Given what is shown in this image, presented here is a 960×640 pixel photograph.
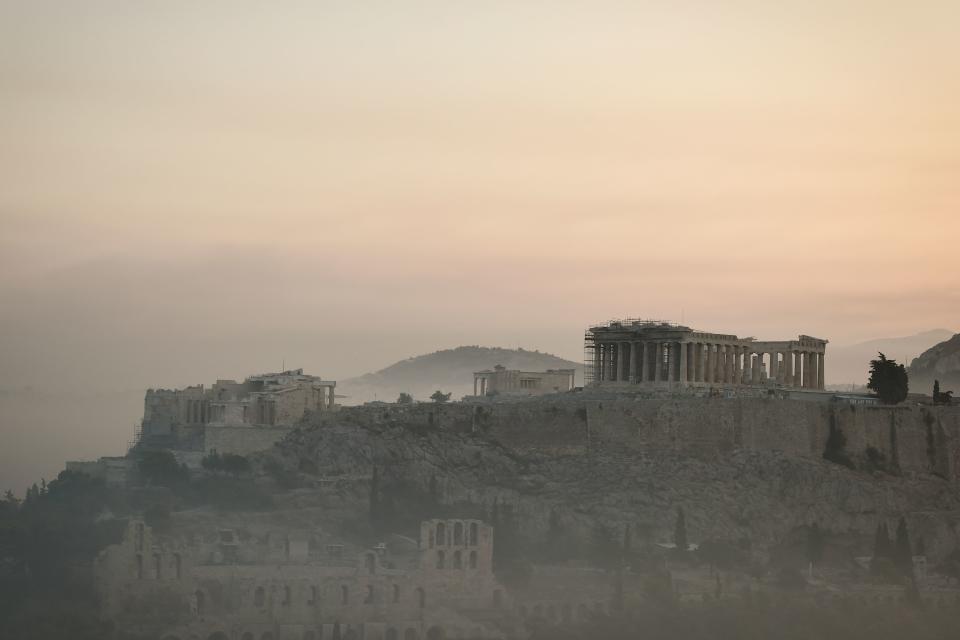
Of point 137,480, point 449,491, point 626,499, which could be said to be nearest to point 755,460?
point 626,499

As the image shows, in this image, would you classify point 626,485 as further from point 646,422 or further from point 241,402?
point 241,402

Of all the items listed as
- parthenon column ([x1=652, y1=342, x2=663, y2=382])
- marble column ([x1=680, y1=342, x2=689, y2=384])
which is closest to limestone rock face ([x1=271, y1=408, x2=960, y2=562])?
marble column ([x1=680, y1=342, x2=689, y2=384])

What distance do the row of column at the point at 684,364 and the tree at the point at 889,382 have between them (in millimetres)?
3553

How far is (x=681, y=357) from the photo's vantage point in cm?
9944

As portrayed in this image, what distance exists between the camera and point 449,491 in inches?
3593

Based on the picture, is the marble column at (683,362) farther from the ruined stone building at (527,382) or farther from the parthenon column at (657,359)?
the ruined stone building at (527,382)

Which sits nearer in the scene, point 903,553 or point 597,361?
point 903,553

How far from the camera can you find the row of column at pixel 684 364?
99688 mm

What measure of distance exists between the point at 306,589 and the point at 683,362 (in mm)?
24445

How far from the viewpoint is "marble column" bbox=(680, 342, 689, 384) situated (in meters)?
99.1

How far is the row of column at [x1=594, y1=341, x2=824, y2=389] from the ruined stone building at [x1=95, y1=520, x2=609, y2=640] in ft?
56.7

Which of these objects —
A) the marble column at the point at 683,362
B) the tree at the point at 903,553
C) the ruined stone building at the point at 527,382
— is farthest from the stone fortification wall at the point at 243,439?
the tree at the point at 903,553

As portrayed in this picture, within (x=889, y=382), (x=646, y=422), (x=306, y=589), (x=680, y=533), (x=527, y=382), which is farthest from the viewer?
(x=527, y=382)

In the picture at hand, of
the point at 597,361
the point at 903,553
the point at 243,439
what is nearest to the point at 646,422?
the point at 597,361
